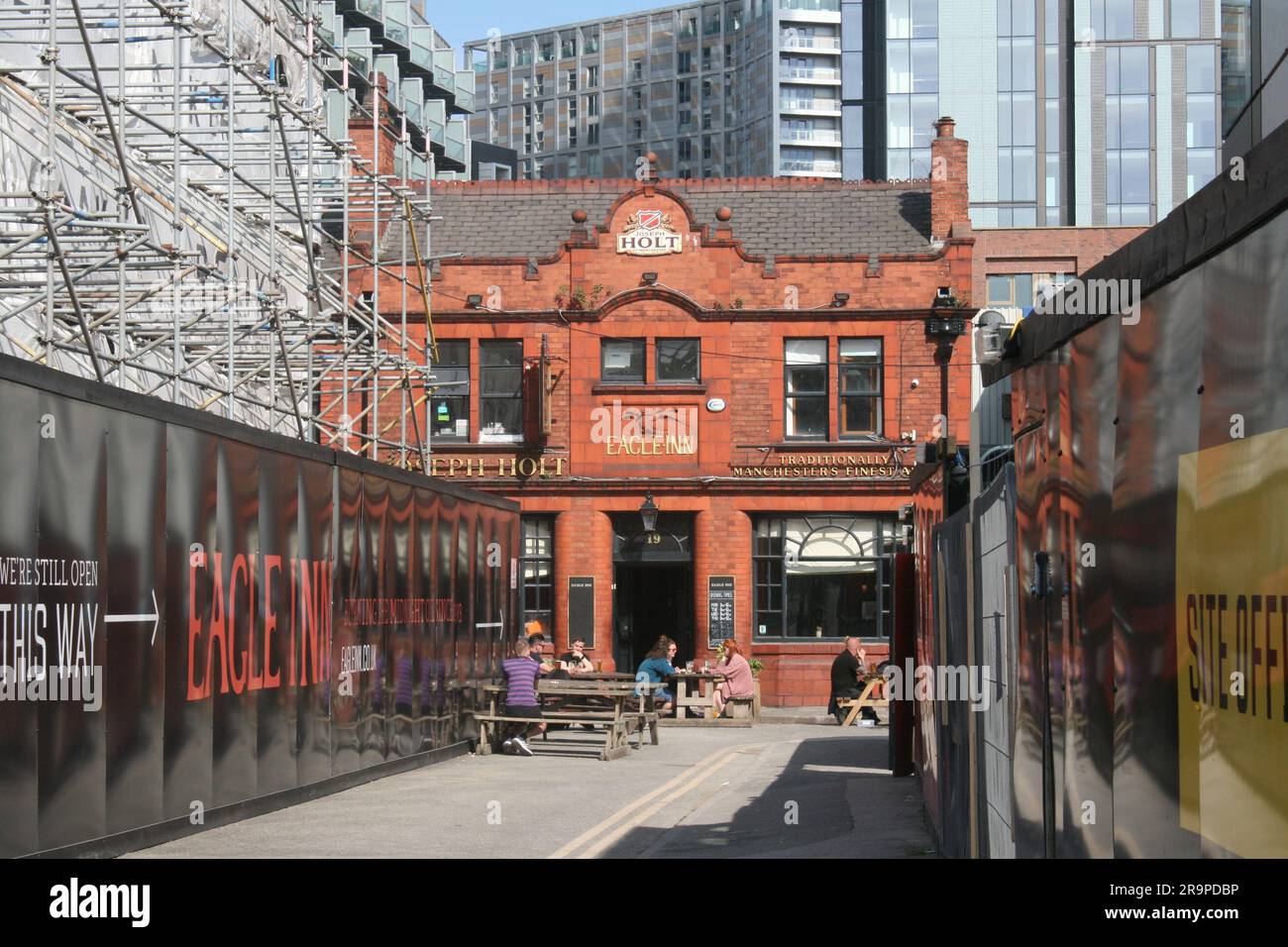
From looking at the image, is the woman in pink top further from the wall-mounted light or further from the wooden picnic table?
the wall-mounted light

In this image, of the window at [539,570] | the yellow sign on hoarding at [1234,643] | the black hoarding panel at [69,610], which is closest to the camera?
the yellow sign on hoarding at [1234,643]

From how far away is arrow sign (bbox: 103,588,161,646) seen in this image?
11203 millimetres

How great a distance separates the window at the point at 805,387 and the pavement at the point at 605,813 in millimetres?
13040

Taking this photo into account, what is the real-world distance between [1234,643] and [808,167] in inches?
4580

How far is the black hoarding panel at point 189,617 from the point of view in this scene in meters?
12.1

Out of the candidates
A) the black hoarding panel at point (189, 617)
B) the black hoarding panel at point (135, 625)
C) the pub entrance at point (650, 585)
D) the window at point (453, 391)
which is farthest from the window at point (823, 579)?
the black hoarding panel at point (135, 625)

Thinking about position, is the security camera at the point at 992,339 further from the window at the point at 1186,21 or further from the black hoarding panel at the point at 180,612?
the window at the point at 1186,21

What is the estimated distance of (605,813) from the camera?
15.5 meters

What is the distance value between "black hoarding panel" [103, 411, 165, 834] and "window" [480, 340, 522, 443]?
78.1ft

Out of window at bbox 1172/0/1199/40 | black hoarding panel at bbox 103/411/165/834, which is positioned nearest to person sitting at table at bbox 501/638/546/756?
black hoarding panel at bbox 103/411/165/834

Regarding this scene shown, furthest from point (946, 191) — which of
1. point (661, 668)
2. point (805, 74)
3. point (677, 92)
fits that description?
point (677, 92)

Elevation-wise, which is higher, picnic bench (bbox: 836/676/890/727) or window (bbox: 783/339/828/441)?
window (bbox: 783/339/828/441)

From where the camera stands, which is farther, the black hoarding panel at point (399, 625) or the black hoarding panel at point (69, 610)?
the black hoarding panel at point (399, 625)

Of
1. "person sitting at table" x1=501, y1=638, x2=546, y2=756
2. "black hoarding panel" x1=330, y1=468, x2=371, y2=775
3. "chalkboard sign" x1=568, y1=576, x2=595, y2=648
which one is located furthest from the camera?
"chalkboard sign" x1=568, y1=576, x2=595, y2=648
